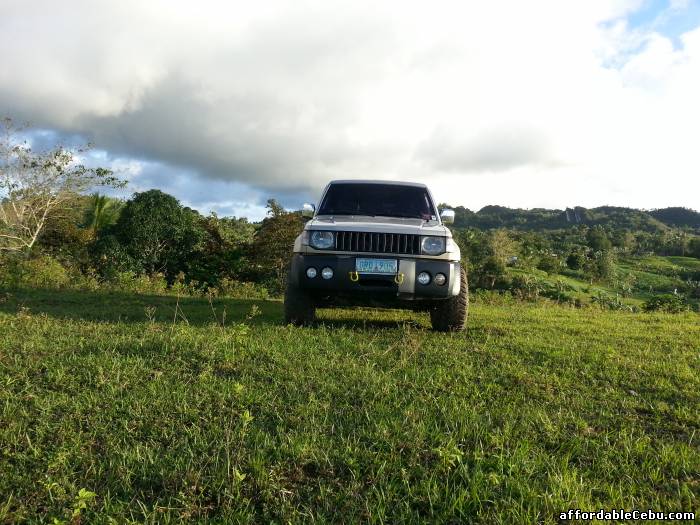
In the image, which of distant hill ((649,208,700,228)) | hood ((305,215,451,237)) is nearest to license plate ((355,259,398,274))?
hood ((305,215,451,237))

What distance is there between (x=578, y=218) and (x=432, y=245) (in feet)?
349

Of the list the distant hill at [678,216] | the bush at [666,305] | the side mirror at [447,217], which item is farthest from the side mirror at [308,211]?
the distant hill at [678,216]

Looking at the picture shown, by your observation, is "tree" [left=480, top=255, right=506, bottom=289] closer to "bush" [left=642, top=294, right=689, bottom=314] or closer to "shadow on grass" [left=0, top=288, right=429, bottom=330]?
"bush" [left=642, top=294, right=689, bottom=314]

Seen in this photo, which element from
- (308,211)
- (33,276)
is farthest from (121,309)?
(33,276)

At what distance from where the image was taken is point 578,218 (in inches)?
3856

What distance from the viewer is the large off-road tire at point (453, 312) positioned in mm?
4766

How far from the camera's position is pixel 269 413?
99.0 inches

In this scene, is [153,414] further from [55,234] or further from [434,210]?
[55,234]

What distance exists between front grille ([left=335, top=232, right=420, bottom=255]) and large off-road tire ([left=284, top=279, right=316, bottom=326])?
71 centimetres

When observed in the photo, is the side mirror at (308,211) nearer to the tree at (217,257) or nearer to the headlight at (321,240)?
the headlight at (321,240)

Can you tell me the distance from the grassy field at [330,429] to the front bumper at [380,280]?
1.67ft

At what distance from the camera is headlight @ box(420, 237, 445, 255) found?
4434 mm

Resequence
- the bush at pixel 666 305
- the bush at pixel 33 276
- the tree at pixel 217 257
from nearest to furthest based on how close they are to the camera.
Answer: the bush at pixel 33 276 → the bush at pixel 666 305 → the tree at pixel 217 257

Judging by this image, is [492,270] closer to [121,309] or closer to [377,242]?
[121,309]
